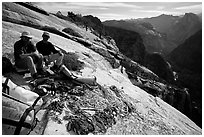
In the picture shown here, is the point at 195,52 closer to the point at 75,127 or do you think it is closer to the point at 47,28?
the point at 47,28

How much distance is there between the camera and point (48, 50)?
8211 mm

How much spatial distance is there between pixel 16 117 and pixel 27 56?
2756mm

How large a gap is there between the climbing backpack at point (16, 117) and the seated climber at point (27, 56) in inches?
84.7

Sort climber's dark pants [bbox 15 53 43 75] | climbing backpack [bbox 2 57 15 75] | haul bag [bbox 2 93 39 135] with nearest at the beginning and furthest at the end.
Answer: haul bag [bbox 2 93 39 135], climber's dark pants [bbox 15 53 43 75], climbing backpack [bbox 2 57 15 75]

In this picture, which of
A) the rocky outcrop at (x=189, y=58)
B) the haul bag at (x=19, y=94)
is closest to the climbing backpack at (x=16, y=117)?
the haul bag at (x=19, y=94)

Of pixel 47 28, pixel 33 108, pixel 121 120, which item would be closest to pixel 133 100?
pixel 121 120

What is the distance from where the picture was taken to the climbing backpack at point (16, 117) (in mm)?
4809

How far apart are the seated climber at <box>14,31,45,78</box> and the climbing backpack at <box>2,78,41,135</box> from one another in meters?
2.15

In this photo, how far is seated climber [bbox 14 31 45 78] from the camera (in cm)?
707

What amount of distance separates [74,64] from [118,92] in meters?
2.85

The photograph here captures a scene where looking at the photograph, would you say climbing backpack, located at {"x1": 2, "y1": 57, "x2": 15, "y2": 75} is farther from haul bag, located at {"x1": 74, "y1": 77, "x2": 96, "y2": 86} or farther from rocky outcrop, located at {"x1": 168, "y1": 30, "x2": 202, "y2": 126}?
rocky outcrop, located at {"x1": 168, "y1": 30, "x2": 202, "y2": 126}

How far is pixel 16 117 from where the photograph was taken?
478cm

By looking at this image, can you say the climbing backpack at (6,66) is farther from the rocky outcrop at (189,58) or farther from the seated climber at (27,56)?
the rocky outcrop at (189,58)

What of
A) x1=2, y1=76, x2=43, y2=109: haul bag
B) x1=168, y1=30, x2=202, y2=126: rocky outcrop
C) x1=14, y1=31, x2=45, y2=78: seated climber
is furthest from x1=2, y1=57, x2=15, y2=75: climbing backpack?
x1=168, y1=30, x2=202, y2=126: rocky outcrop
